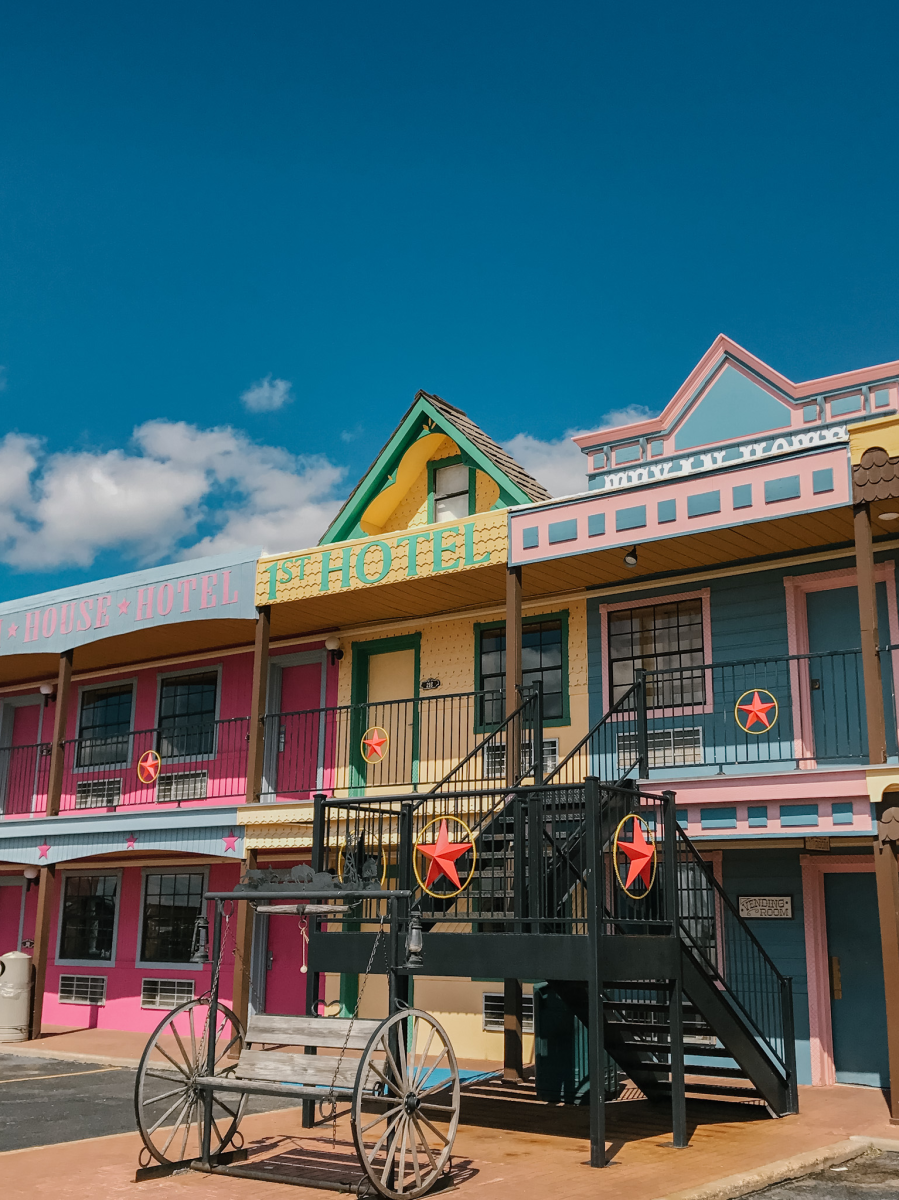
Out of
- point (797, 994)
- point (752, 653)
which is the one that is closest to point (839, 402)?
point (752, 653)

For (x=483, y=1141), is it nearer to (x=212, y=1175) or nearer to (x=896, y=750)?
(x=212, y=1175)

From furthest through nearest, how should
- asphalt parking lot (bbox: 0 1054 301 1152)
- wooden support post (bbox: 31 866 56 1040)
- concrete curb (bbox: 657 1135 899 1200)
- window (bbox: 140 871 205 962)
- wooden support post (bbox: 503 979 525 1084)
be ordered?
window (bbox: 140 871 205 962) < wooden support post (bbox: 31 866 56 1040) < wooden support post (bbox: 503 979 525 1084) < asphalt parking lot (bbox: 0 1054 301 1152) < concrete curb (bbox: 657 1135 899 1200)

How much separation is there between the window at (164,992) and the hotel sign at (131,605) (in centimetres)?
550

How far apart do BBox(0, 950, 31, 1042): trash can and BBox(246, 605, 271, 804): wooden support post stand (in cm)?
479

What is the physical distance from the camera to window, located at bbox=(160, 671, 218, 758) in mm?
19531

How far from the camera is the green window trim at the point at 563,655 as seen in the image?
51.0 ft

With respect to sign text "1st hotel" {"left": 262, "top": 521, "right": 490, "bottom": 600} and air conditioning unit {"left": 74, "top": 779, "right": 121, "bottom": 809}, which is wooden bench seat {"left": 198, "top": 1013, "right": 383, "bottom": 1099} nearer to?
sign text "1st hotel" {"left": 262, "top": 521, "right": 490, "bottom": 600}

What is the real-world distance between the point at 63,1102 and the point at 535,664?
25.4ft

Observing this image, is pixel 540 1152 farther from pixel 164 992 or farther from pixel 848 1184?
pixel 164 992

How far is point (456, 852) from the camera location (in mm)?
10008

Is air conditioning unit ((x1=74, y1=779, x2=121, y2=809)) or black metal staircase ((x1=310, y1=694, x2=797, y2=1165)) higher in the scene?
air conditioning unit ((x1=74, y1=779, x2=121, y2=809))

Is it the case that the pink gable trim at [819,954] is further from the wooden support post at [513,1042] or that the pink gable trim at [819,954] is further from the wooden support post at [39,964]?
the wooden support post at [39,964]

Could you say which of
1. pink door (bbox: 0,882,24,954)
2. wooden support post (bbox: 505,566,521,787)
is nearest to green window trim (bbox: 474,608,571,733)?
→ wooden support post (bbox: 505,566,521,787)

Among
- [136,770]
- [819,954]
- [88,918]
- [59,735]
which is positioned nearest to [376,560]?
[59,735]
